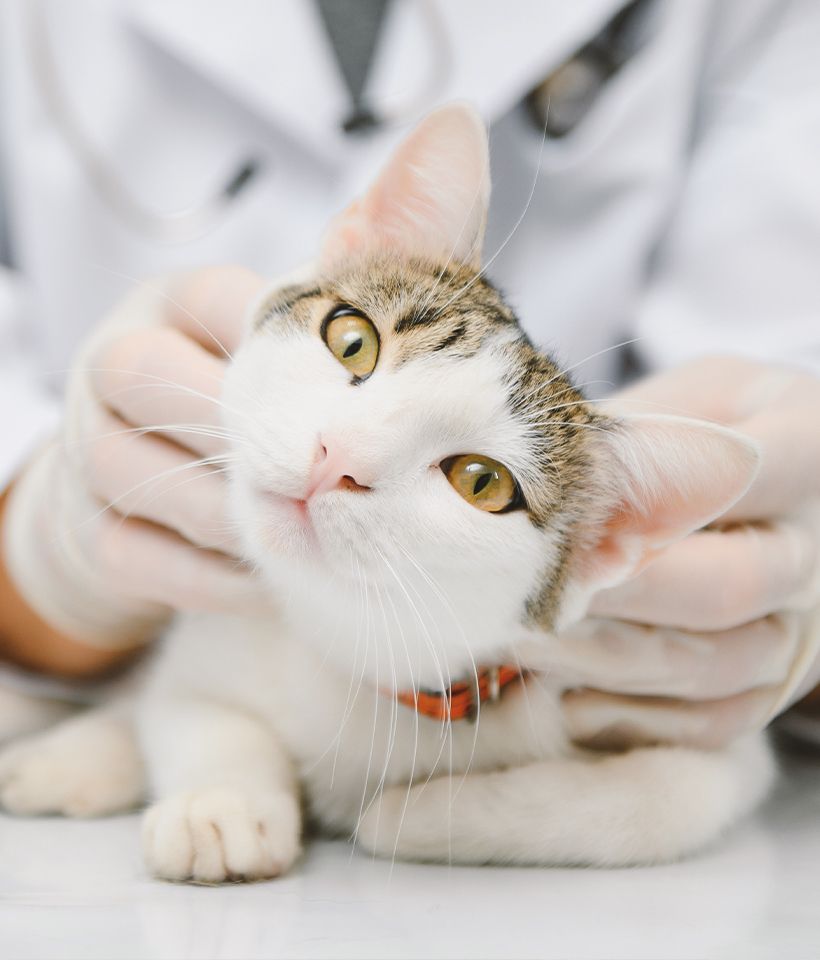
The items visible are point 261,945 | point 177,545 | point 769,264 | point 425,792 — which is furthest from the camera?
point 769,264

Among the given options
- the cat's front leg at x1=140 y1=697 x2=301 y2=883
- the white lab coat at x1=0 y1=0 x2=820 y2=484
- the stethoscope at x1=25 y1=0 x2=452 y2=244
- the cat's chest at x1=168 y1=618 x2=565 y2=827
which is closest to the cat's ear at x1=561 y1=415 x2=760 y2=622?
the cat's chest at x1=168 y1=618 x2=565 y2=827

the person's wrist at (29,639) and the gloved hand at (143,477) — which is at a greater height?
the gloved hand at (143,477)

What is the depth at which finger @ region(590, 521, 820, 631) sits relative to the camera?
67cm

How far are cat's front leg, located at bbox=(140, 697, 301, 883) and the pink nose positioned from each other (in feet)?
0.75

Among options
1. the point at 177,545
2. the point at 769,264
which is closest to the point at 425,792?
the point at 177,545

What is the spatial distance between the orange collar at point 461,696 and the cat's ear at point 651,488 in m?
0.08

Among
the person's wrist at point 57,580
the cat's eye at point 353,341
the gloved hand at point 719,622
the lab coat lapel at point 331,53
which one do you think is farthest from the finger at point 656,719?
the lab coat lapel at point 331,53

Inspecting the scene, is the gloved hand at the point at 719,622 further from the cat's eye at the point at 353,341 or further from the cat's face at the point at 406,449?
the cat's eye at the point at 353,341

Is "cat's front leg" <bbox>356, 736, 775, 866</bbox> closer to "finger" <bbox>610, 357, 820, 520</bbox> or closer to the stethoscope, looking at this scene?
"finger" <bbox>610, 357, 820, 520</bbox>

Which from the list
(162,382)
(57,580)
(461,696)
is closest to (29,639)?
(57,580)

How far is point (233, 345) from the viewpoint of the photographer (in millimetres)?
791

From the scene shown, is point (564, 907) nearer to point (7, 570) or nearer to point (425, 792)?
point (425, 792)

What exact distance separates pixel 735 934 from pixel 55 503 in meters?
0.68

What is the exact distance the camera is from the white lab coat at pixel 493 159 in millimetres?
972
